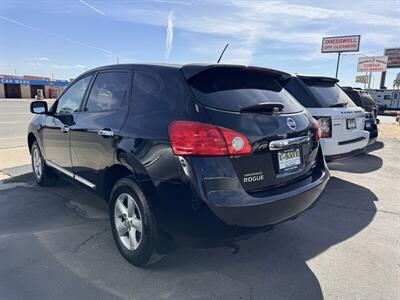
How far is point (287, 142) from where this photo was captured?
9.20 feet

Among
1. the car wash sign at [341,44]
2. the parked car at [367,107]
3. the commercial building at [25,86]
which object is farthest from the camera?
the commercial building at [25,86]

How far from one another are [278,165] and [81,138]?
2.25 metres

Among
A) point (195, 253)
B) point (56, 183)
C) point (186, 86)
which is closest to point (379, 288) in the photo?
point (195, 253)

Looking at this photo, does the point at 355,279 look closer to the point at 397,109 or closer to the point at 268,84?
the point at 268,84

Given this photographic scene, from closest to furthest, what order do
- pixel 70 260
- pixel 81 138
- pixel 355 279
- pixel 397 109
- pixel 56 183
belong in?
pixel 355 279, pixel 70 260, pixel 81 138, pixel 56 183, pixel 397 109

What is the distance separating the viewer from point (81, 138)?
370cm

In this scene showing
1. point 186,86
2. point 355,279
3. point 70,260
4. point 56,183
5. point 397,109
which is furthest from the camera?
point 397,109

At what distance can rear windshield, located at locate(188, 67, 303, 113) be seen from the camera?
262 centimetres

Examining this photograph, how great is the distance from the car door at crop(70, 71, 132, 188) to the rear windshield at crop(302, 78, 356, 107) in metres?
3.57

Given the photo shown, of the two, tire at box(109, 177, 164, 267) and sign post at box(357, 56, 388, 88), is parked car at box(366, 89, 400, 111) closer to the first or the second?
sign post at box(357, 56, 388, 88)

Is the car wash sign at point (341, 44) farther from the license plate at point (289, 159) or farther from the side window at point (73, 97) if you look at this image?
the license plate at point (289, 159)

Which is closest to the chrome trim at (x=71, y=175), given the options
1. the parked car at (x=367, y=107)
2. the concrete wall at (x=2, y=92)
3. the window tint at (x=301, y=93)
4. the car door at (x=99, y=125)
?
the car door at (x=99, y=125)

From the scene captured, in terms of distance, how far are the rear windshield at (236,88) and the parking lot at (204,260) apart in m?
1.47

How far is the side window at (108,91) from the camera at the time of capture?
324 centimetres
